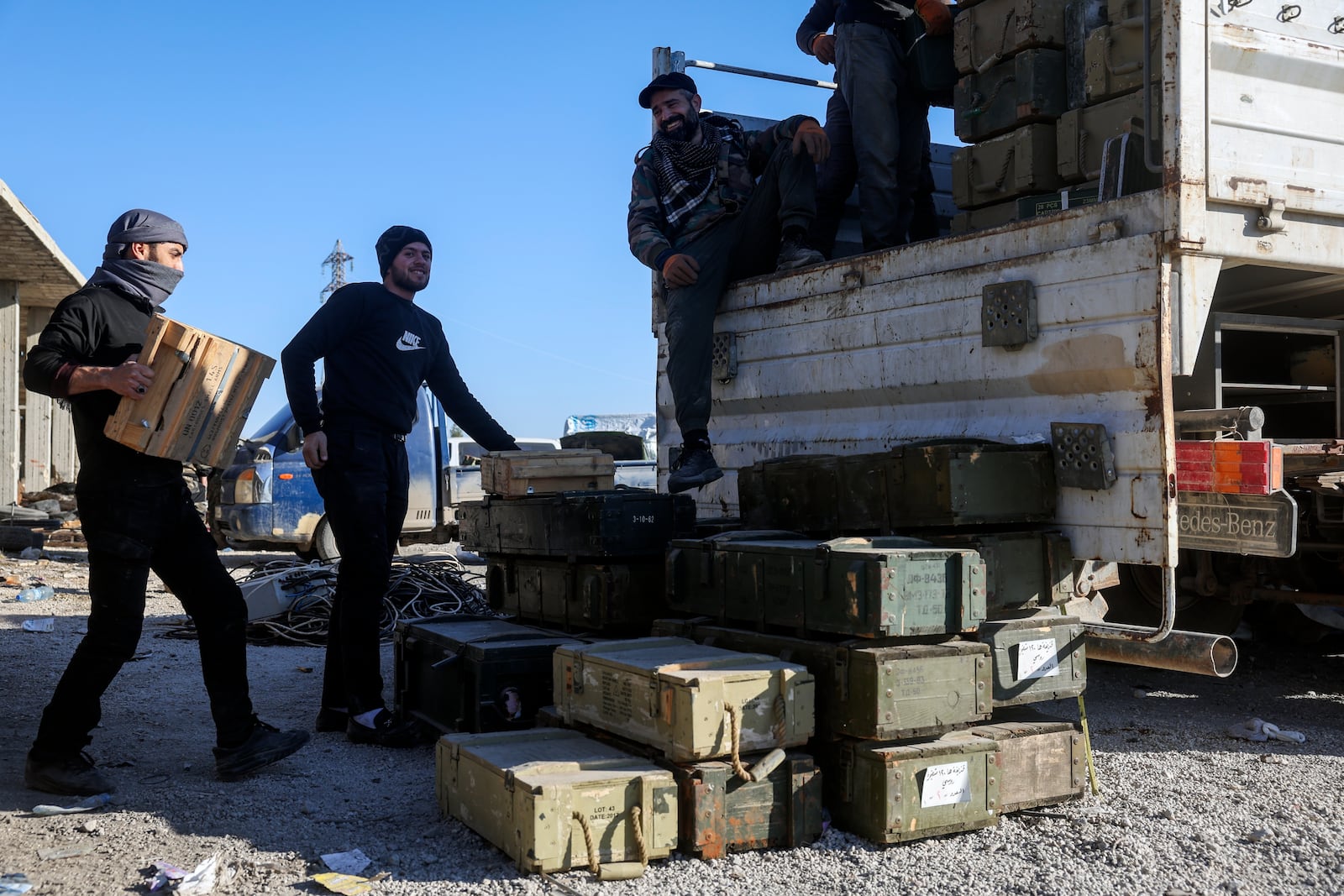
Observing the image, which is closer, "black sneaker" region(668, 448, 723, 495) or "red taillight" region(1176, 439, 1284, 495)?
"red taillight" region(1176, 439, 1284, 495)

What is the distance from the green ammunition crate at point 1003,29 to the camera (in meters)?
5.29

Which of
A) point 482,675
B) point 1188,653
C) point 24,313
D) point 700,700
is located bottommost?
point 482,675

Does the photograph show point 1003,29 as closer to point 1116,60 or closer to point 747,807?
point 1116,60

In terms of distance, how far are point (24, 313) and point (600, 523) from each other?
771 inches

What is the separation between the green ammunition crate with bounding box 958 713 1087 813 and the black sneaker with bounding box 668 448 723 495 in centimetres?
186

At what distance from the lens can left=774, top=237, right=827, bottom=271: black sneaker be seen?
5.23 m

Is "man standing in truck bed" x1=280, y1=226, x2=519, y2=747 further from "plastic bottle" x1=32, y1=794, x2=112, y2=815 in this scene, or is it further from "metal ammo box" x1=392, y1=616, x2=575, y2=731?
"plastic bottle" x1=32, y1=794, x2=112, y2=815

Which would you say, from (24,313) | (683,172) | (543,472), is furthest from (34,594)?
(24,313)

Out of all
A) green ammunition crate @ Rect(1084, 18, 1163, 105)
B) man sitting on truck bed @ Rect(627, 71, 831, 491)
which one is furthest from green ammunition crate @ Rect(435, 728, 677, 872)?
green ammunition crate @ Rect(1084, 18, 1163, 105)

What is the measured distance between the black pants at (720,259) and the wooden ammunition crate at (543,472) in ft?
1.64

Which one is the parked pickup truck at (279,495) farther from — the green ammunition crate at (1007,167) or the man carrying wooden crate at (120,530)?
the man carrying wooden crate at (120,530)

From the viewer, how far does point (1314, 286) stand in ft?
14.5

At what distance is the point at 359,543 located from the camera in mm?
4684

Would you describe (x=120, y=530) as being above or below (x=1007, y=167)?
below
